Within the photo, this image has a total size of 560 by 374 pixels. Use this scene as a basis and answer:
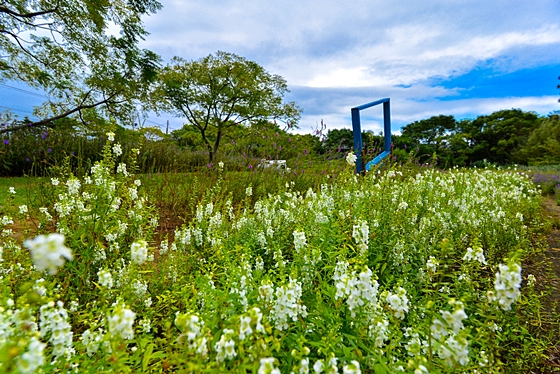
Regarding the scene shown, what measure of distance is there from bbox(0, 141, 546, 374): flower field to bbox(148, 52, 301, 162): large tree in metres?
15.7

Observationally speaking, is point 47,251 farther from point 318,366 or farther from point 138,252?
point 318,366

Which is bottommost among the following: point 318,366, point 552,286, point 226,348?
point 552,286

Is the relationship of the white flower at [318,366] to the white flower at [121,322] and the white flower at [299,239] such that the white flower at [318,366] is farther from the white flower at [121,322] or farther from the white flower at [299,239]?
the white flower at [299,239]

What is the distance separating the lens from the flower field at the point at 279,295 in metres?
1.16

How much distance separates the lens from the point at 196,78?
61.3 feet

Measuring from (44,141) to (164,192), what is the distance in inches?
320

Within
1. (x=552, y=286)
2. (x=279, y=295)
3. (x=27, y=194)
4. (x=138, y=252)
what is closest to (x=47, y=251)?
(x=138, y=252)

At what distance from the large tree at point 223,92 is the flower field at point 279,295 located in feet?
51.6

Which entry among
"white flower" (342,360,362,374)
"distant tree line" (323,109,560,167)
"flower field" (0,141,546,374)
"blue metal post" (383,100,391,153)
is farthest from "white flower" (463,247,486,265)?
"distant tree line" (323,109,560,167)

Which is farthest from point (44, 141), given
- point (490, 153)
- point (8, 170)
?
point (490, 153)

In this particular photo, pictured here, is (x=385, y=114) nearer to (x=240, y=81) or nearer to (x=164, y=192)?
(x=164, y=192)

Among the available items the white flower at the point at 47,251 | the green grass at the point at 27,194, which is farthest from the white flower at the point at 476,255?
the green grass at the point at 27,194

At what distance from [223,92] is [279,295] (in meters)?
19.2

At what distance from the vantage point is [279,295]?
4.76ft
